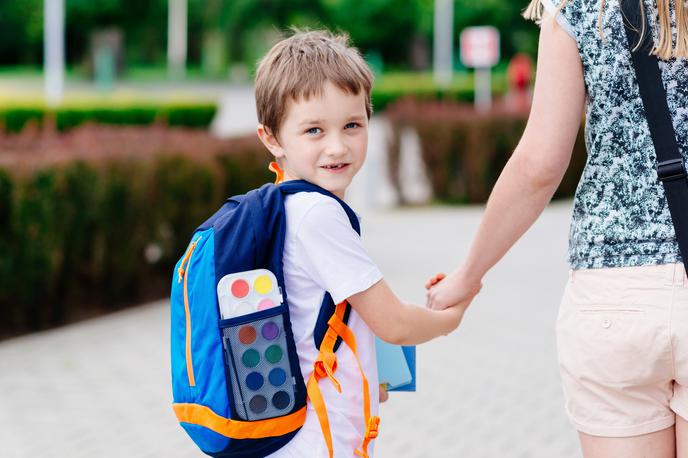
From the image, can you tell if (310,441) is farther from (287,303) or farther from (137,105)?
(137,105)

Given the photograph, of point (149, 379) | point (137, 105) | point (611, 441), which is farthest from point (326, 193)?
point (137, 105)

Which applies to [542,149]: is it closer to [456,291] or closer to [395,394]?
[456,291]

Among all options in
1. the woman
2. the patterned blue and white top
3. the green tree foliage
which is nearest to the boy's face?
the woman

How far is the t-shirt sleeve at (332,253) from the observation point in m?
2.27

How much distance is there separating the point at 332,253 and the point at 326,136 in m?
0.26

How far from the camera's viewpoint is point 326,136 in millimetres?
2385

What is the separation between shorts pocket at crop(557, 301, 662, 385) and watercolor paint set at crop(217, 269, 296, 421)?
Result: 572mm

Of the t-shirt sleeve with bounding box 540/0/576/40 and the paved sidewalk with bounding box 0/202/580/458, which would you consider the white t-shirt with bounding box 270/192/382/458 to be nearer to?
the t-shirt sleeve with bounding box 540/0/576/40

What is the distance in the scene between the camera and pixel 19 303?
7.12 m

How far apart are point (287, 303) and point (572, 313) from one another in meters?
0.57

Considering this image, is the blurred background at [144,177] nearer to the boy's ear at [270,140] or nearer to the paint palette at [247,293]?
the boy's ear at [270,140]

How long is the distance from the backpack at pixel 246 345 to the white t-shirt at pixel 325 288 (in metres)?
0.02

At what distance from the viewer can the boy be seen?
90.0 inches

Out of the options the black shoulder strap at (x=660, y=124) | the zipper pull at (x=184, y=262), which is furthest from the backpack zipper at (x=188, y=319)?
the black shoulder strap at (x=660, y=124)
